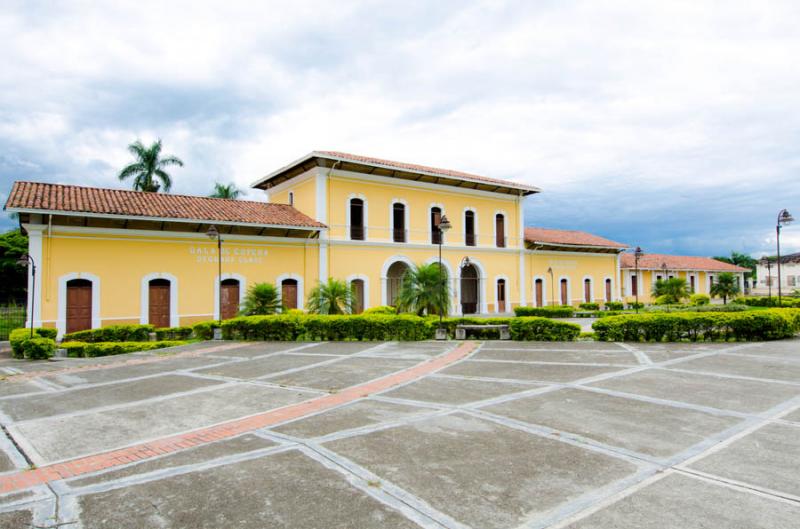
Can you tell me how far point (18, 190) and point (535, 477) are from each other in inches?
755

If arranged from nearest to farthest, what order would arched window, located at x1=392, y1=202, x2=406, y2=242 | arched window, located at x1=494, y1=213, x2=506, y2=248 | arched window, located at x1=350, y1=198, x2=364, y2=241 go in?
arched window, located at x1=350, y1=198, x2=364, y2=241 → arched window, located at x1=392, y1=202, x2=406, y2=242 → arched window, located at x1=494, y1=213, x2=506, y2=248

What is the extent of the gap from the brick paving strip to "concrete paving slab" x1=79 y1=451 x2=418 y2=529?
2.46ft

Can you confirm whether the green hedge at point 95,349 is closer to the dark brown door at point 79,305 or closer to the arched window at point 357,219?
the dark brown door at point 79,305

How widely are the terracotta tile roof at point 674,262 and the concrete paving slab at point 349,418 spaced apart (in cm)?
3690

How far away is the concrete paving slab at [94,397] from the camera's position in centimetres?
652

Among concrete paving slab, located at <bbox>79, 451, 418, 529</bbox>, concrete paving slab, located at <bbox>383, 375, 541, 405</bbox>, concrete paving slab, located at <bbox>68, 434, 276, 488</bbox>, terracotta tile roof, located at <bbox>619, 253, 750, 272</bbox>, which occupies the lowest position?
concrete paving slab, located at <bbox>79, 451, 418, 529</bbox>

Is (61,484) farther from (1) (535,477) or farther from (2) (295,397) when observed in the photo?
(1) (535,477)

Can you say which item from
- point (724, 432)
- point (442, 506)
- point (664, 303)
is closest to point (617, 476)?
point (442, 506)

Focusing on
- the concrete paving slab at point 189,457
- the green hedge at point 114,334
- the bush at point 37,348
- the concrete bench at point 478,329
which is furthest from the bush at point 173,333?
the concrete paving slab at point 189,457

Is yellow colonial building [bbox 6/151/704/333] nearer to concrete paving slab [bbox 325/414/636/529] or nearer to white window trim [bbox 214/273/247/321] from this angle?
white window trim [bbox 214/273/247/321]

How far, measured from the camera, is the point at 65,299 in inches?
631

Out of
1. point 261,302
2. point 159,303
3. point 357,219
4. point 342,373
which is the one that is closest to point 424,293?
point 261,302

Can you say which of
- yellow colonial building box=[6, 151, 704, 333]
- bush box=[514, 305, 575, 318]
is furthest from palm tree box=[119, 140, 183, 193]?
bush box=[514, 305, 575, 318]

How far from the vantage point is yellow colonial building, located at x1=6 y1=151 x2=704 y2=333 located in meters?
16.2
